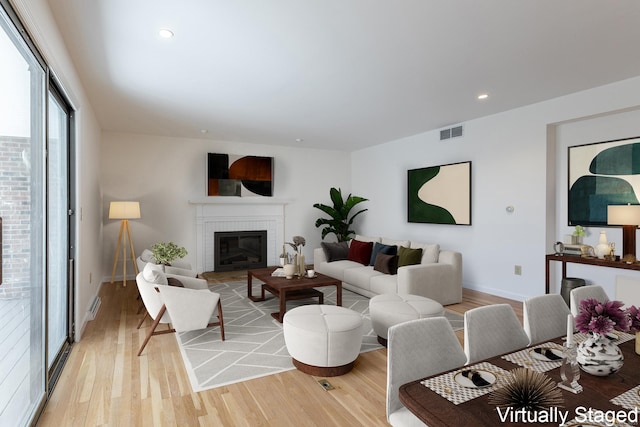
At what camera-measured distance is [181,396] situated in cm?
251

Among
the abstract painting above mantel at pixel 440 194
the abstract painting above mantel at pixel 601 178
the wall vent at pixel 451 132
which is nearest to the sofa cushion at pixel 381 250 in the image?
the abstract painting above mantel at pixel 440 194

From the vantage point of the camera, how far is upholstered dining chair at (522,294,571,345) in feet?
6.80

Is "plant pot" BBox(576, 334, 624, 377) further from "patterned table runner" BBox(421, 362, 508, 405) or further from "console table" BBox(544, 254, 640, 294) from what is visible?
"console table" BBox(544, 254, 640, 294)

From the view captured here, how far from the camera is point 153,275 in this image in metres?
3.40

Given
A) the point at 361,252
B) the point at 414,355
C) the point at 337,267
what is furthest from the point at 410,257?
the point at 414,355

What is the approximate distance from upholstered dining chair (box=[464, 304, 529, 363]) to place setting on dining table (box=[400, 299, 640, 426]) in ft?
0.61

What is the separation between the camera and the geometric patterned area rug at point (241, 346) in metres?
2.86

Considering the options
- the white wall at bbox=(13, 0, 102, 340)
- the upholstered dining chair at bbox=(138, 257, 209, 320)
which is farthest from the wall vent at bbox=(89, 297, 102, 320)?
the upholstered dining chair at bbox=(138, 257, 209, 320)

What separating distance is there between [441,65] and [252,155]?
487cm

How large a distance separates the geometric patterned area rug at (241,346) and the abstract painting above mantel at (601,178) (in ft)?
6.91

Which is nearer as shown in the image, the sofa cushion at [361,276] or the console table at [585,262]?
the console table at [585,262]

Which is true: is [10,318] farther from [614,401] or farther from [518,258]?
[518,258]

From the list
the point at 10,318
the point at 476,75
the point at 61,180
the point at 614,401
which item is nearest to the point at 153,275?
the point at 61,180

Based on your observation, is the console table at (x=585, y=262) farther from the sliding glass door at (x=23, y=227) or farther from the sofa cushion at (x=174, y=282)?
the sliding glass door at (x=23, y=227)
